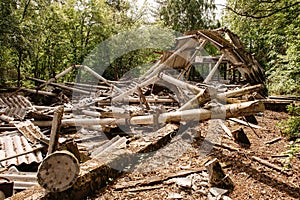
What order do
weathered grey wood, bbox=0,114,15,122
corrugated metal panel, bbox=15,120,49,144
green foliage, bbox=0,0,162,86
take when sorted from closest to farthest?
corrugated metal panel, bbox=15,120,49,144 → weathered grey wood, bbox=0,114,15,122 → green foliage, bbox=0,0,162,86

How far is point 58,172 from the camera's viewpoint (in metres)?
3.43

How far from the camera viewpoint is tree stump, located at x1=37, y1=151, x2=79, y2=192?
11.0 ft

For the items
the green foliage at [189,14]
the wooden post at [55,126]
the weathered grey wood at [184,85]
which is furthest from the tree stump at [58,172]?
the green foliage at [189,14]

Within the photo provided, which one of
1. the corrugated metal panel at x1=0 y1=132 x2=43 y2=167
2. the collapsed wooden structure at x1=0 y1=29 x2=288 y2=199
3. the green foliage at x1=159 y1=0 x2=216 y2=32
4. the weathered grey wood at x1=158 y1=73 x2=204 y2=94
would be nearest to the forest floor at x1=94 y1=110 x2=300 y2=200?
the collapsed wooden structure at x1=0 y1=29 x2=288 y2=199

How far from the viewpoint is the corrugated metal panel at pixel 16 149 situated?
5.38 meters

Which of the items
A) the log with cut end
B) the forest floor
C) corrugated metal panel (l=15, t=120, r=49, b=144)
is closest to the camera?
the forest floor

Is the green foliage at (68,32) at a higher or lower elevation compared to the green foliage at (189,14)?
lower

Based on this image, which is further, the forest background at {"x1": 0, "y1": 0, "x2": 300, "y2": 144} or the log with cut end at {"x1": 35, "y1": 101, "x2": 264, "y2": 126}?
the forest background at {"x1": 0, "y1": 0, "x2": 300, "y2": 144}

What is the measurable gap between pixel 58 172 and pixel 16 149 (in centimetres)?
349

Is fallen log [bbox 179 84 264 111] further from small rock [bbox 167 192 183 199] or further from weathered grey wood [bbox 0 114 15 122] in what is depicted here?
weathered grey wood [bbox 0 114 15 122]

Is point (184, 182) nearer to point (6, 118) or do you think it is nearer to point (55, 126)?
point (55, 126)

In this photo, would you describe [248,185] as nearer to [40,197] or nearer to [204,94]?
[204,94]

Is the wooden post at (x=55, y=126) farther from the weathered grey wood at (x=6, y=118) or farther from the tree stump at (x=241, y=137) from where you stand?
the weathered grey wood at (x=6, y=118)

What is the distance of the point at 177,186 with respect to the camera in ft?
13.7
